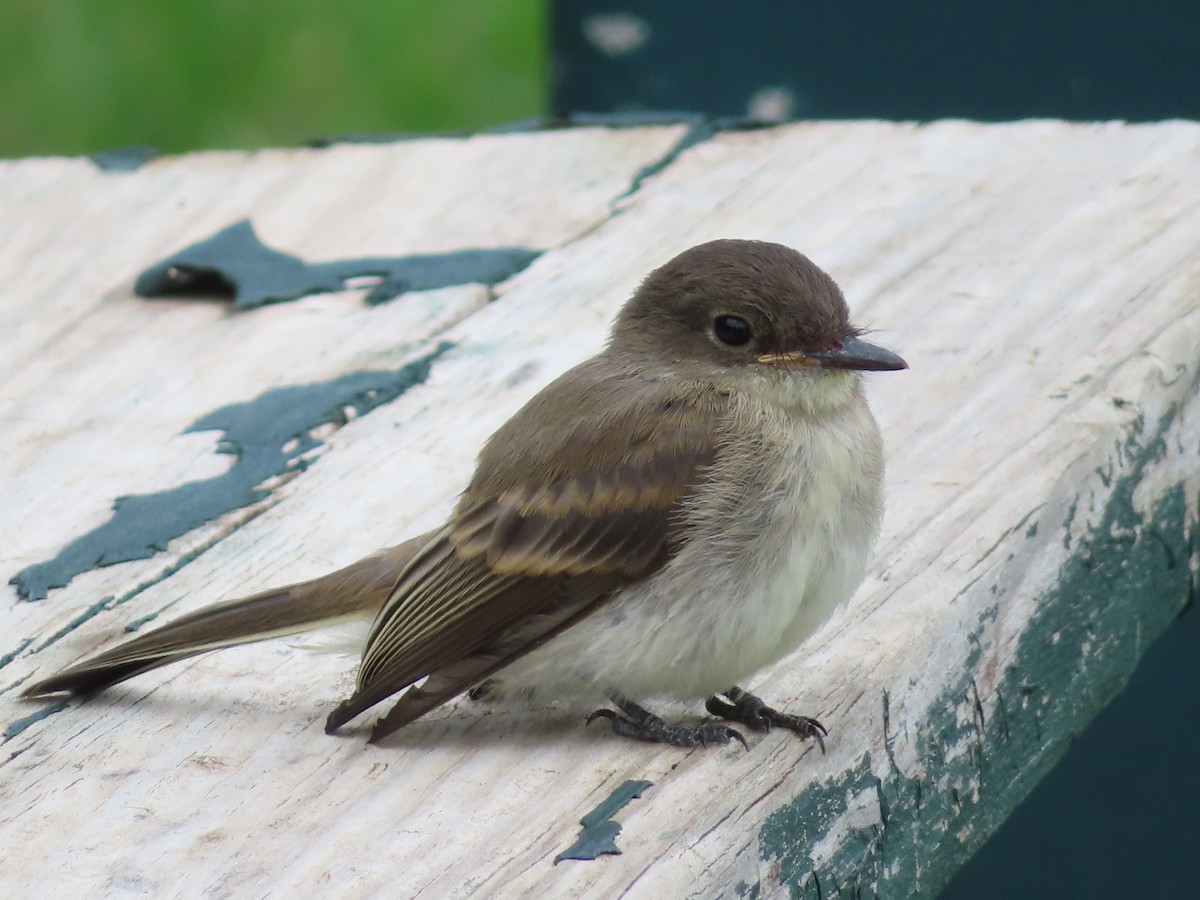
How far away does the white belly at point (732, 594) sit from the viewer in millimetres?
2588

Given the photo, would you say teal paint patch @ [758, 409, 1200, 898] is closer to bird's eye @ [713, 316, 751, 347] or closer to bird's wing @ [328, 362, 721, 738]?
bird's wing @ [328, 362, 721, 738]

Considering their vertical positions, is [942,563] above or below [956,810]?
above

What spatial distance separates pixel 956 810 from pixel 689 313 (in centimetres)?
97

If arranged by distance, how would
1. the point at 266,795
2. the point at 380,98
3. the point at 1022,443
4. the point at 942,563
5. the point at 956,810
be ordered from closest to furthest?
→ the point at 266,795, the point at 956,810, the point at 942,563, the point at 1022,443, the point at 380,98

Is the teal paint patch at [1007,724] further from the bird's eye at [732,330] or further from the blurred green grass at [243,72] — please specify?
the blurred green grass at [243,72]

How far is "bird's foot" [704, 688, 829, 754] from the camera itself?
7.84 feet

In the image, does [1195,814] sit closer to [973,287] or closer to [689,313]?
[973,287]

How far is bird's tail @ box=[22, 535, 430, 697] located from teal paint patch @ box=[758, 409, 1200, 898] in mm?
849

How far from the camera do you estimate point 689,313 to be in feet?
10.0

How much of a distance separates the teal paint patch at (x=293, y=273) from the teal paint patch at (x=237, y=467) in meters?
0.35

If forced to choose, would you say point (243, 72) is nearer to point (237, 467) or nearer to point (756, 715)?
→ point (237, 467)

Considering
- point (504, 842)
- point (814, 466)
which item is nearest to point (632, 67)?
point (814, 466)

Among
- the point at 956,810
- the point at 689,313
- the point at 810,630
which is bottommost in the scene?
the point at 956,810

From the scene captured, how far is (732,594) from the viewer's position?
2.61m
